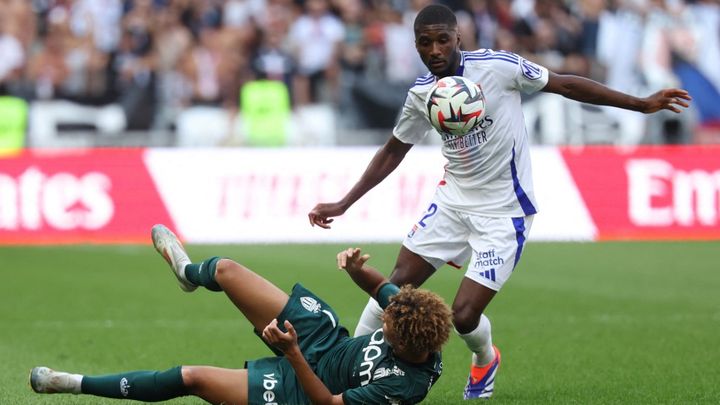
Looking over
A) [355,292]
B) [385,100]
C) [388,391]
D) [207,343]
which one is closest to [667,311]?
[355,292]

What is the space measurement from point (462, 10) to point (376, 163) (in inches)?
621

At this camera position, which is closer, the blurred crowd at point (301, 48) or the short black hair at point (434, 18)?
the short black hair at point (434, 18)

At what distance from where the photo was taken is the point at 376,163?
8.48 metres

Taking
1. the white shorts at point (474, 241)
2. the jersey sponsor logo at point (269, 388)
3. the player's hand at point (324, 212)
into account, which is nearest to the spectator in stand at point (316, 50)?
the player's hand at point (324, 212)

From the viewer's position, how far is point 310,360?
272 inches

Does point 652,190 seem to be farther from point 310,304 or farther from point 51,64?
point 310,304

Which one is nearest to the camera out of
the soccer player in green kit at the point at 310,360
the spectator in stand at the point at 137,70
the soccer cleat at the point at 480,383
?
A: the soccer player in green kit at the point at 310,360

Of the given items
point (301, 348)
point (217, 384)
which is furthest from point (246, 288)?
point (217, 384)

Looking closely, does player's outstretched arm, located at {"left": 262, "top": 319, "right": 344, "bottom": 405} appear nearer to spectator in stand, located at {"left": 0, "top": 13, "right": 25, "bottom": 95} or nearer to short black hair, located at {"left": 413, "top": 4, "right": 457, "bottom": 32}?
short black hair, located at {"left": 413, "top": 4, "right": 457, "bottom": 32}

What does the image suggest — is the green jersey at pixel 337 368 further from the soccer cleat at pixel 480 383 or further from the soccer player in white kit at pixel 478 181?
the soccer cleat at pixel 480 383

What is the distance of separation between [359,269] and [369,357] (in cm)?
47

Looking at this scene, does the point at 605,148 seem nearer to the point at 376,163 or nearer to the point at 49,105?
the point at 49,105

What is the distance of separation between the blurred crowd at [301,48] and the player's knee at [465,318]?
14.4 m

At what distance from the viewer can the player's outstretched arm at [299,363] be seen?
6387mm
